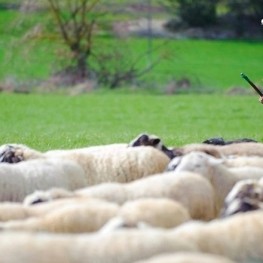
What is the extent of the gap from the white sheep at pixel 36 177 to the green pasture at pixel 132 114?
13.2 meters

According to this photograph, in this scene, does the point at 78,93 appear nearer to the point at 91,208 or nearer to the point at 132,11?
the point at 132,11

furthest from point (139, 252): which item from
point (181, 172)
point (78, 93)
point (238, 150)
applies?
point (78, 93)

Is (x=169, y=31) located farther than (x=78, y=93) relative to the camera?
Yes

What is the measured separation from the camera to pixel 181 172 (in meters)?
8.60

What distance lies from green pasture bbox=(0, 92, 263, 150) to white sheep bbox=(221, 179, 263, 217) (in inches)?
590

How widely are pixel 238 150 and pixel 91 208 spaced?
444 centimetres

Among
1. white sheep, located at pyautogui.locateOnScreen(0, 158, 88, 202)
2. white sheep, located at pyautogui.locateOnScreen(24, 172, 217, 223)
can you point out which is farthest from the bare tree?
white sheep, located at pyautogui.locateOnScreen(24, 172, 217, 223)

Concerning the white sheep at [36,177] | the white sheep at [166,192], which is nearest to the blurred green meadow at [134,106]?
the white sheep at [36,177]

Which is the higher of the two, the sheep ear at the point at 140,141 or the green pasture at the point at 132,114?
the sheep ear at the point at 140,141

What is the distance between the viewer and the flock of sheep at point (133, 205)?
19.6 feet

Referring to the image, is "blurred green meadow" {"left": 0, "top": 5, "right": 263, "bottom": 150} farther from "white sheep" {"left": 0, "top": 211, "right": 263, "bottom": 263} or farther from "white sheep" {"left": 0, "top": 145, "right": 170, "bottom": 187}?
"white sheep" {"left": 0, "top": 211, "right": 263, "bottom": 263}

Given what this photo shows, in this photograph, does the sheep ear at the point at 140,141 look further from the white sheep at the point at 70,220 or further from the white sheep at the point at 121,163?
the white sheep at the point at 70,220

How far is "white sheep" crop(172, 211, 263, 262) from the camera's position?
6.52 metres

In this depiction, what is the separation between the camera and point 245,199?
799cm
